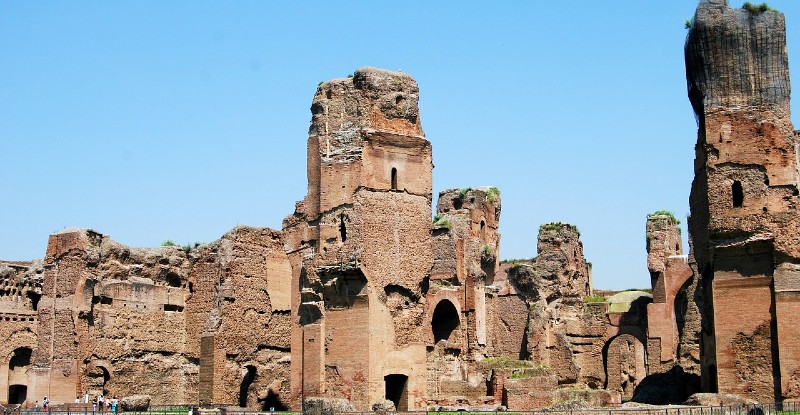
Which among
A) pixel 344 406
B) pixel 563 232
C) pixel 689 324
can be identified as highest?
pixel 563 232

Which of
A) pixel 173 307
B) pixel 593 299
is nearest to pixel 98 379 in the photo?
pixel 173 307

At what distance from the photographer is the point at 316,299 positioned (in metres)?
29.9

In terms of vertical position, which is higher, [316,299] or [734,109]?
[734,109]

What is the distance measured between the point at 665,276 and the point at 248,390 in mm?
17457

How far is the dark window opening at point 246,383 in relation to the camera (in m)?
34.2

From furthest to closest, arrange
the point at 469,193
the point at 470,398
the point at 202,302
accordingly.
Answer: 1. the point at 469,193
2. the point at 202,302
3. the point at 470,398

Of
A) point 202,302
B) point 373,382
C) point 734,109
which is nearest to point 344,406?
point 373,382

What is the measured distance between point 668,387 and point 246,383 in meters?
13.2

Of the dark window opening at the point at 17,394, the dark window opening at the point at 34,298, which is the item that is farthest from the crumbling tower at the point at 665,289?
the dark window opening at the point at 17,394

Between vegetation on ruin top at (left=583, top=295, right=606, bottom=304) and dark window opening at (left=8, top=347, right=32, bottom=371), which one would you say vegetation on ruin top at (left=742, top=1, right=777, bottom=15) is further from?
dark window opening at (left=8, top=347, right=32, bottom=371)

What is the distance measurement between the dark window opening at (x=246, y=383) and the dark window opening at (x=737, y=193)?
1460 cm

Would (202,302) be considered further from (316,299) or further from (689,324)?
(689,324)

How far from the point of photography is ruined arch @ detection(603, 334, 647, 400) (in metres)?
44.5

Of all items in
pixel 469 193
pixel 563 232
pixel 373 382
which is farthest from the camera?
pixel 563 232
